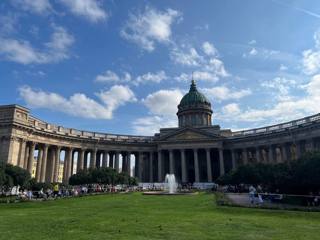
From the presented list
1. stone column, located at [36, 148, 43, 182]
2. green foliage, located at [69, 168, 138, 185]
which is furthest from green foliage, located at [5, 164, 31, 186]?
stone column, located at [36, 148, 43, 182]

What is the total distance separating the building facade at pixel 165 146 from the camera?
71.2 metres

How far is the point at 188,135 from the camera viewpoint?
97.1 meters

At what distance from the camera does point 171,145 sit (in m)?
98.1

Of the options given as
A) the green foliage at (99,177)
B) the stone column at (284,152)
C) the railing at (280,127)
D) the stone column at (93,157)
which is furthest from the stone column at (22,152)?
the stone column at (284,152)

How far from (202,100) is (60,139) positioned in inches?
2212

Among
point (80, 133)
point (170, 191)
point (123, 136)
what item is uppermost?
A: point (123, 136)

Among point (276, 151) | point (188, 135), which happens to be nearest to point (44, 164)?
point (188, 135)

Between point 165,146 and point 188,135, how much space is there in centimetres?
811

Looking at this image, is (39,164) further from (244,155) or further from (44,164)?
(244,155)

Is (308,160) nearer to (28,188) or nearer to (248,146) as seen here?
(28,188)

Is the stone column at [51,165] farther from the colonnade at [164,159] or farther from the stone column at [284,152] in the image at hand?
the stone column at [284,152]

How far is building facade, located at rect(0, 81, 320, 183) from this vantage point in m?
71.2

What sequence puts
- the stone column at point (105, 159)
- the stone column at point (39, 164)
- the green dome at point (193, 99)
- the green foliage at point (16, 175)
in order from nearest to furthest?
1. the green foliage at point (16, 175)
2. the stone column at point (39, 164)
3. the stone column at point (105, 159)
4. the green dome at point (193, 99)

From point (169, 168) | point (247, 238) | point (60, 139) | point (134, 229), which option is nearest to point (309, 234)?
point (247, 238)
